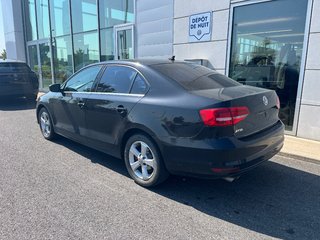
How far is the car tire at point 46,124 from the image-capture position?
5392mm

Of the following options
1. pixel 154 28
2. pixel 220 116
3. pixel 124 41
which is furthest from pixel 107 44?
pixel 220 116

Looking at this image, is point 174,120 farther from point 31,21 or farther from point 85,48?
point 31,21

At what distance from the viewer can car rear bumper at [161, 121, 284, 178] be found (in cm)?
273

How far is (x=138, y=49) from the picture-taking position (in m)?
8.91

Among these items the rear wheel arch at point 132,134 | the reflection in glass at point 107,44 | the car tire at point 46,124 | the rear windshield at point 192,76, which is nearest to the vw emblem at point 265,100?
the rear windshield at point 192,76

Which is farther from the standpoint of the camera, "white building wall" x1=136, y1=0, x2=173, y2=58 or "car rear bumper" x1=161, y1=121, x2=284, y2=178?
"white building wall" x1=136, y1=0, x2=173, y2=58

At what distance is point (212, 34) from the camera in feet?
22.3

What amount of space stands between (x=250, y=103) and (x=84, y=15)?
389 inches

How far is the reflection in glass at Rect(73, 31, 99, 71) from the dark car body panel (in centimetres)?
206

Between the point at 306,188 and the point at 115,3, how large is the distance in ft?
29.1

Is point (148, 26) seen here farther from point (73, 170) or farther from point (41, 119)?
point (73, 170)

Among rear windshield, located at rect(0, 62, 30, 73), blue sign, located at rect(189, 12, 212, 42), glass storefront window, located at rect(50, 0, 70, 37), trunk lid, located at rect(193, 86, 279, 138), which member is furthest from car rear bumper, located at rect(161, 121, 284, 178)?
glass storefront window, located at rect(50, 0, 70, 37)

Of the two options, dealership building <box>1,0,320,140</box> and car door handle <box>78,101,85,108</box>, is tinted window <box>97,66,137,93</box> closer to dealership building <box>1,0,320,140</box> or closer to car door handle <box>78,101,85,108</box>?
car door handle <box>78,101,85,108</box>

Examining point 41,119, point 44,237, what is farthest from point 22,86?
point 44,237
